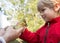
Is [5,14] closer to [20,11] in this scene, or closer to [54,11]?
[20,11]

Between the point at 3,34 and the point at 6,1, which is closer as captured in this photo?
the point at 3,34

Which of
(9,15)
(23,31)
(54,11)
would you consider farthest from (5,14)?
(54,11)

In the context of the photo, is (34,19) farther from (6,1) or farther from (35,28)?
(6,1)

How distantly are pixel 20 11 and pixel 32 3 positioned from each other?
92 millimetres

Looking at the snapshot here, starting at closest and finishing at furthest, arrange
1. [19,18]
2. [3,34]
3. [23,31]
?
[3,34] → [23,31] → [19,18]

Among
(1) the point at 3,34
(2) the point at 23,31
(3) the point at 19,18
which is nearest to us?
(1) the point at 3,34

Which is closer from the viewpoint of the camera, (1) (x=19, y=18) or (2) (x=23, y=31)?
(2) (x=23, y=31)

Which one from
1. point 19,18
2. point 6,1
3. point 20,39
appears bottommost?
point 20,39

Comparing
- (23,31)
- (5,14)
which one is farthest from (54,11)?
(5,14)

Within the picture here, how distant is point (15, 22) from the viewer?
124 centimetres

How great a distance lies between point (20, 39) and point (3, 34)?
8.4 inches

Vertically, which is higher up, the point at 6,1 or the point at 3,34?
the point at 6,1

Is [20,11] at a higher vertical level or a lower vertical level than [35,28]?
higher

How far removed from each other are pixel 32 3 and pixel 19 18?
126 mm
